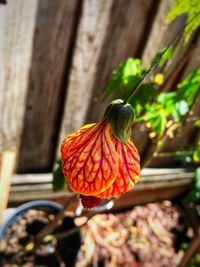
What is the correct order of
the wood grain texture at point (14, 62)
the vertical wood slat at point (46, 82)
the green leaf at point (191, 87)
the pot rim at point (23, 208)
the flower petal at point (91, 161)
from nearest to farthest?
the flower petal at point (91, 161) → the green leaf at point (191, 87) → the wood grain texture at point (14, 62) → the vertical wood slat at point (46, 82) → the pot rim at point (23, 208)

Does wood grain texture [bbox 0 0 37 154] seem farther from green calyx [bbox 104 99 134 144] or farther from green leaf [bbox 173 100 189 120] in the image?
green calyx [bbox 104 99 134 144]

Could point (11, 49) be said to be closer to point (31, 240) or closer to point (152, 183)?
point (31, 240)

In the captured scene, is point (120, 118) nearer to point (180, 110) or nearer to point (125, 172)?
point (125, 172)

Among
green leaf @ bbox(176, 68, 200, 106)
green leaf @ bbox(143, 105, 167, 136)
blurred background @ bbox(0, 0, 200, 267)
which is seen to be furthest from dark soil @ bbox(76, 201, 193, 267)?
green leaf @ bbox(176, 68, 200, 106)

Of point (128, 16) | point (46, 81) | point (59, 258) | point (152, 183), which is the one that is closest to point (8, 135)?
point (46, 81)

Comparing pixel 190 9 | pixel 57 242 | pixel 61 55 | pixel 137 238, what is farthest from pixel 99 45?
pixel 137 238

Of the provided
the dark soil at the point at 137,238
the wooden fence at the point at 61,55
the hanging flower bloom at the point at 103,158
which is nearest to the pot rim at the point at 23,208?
the wooden fence at the point at 61,55

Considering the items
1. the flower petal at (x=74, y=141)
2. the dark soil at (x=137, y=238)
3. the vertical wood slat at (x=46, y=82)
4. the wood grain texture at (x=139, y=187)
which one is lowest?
the dark soil at (x=137, y=238)

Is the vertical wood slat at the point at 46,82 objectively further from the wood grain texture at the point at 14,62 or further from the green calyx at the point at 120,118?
the green calyx at the point at 120,118
